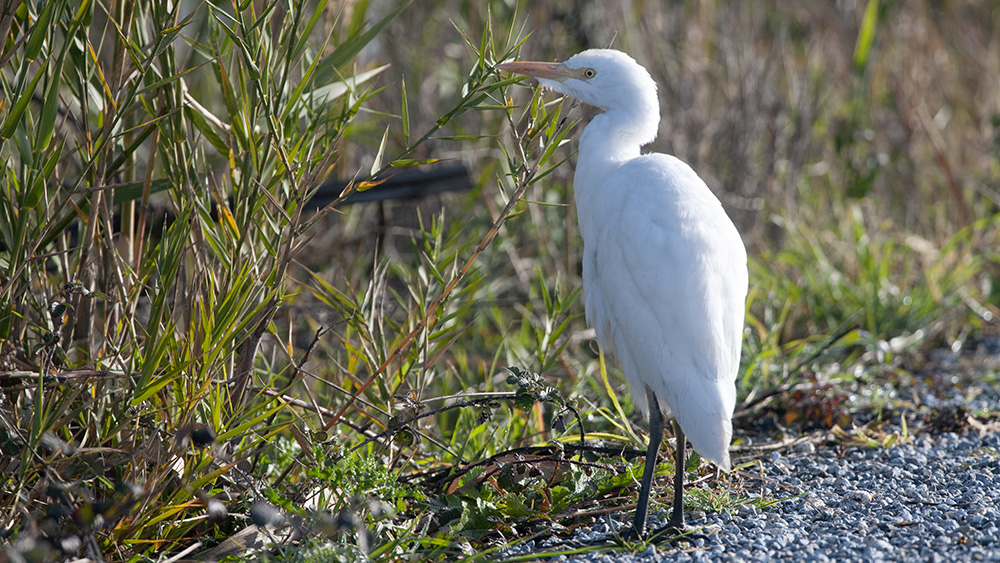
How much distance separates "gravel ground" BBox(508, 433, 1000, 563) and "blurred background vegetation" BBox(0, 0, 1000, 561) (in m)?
0.20

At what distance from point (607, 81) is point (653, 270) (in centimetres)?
69

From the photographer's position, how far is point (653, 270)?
241 cm

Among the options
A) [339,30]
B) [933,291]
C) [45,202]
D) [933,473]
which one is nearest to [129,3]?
[45,202]

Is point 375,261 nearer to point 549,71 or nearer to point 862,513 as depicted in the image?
point 549,71

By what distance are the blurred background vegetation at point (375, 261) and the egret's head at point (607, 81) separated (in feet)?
0.61

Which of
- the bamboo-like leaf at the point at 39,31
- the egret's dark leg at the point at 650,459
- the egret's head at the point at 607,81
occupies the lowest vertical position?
the egret's dark leg at the point at 650,459

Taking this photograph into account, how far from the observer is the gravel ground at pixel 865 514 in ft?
7.09

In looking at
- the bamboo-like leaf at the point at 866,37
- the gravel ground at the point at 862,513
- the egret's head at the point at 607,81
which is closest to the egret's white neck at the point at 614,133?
the egret's head at the point at 607,81

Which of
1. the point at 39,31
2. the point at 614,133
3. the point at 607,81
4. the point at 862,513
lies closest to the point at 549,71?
the point at 607,81

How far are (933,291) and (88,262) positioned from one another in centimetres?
386

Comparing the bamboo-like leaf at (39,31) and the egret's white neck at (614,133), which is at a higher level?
the bamboo-like leaf at (39,31)

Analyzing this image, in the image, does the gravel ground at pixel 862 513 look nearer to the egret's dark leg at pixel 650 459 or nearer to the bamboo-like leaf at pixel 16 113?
the egret's dark leg at pixel 650 459

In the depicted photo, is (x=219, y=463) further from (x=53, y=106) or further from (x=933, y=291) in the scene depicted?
(x=933, y=291)

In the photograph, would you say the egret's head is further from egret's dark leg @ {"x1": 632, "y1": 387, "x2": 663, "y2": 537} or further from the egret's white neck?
egret's dark leg @ {"x1": 632, "y1": 387, "x2": 663, "y2": 537}
